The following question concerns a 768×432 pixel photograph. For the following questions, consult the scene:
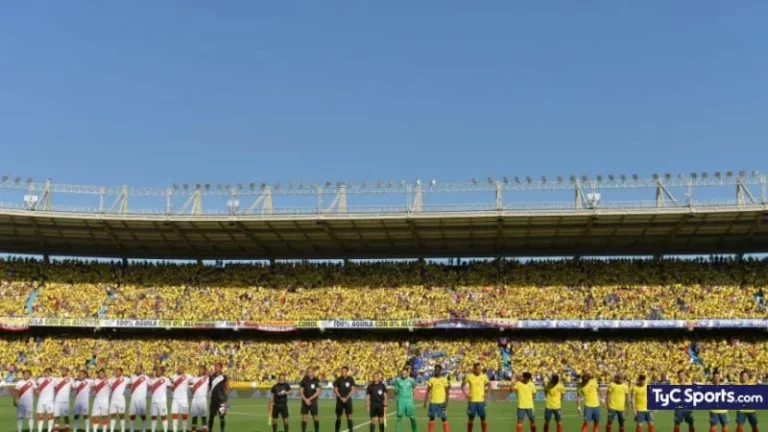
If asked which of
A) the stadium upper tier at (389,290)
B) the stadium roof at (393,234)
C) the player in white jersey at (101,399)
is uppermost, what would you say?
the stadium roof at (393,234)

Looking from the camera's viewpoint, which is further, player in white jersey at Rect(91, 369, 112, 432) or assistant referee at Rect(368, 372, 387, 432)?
player in white jersey at Rect(91, 369, 112, 432)

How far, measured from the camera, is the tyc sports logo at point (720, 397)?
71.6 feet

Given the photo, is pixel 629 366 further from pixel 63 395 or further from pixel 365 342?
pixel 63 395

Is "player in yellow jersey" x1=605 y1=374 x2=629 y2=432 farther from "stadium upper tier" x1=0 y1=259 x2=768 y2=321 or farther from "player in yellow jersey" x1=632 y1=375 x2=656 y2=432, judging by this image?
"stadium upper tier" x1=0 y1=259 x2=768 y2=321

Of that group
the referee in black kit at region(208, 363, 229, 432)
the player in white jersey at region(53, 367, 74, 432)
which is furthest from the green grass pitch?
the referee in black kit at region(208, 363, 229, 432)

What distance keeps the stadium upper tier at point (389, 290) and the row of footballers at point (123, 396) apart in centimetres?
2965

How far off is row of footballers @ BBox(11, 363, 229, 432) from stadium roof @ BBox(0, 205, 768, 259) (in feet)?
95.9

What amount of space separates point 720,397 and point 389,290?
3546cm

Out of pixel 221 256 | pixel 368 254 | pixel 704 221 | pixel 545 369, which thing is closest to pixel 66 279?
pixel 221 256

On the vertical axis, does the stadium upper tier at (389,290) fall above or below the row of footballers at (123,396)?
above

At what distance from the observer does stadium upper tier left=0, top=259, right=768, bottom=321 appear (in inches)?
2053

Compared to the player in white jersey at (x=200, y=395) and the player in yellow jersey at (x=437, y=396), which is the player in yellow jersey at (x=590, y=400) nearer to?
the player in yellow jersey at (x=437, y=396)

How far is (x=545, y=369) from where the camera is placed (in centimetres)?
4869

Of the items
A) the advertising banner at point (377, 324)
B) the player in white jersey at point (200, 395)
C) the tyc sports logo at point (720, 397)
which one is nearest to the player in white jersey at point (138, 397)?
the player in white jersey at point (200, 395)
